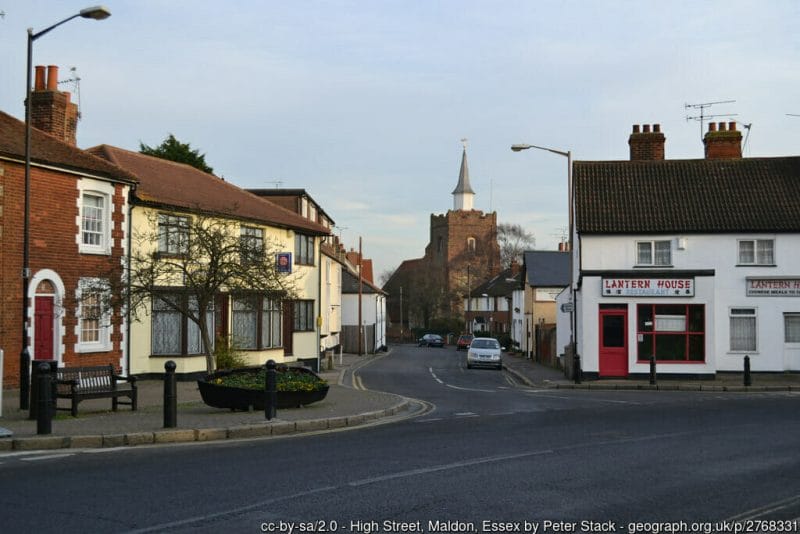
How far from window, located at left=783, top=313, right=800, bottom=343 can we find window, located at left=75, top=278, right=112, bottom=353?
937 inches

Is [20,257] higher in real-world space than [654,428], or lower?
higher

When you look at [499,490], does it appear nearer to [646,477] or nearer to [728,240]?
[646,477]

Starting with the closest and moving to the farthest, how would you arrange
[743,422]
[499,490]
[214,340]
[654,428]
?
[499,490] → [654,428] → [743,422] → [214,340]

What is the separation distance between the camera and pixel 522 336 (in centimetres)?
6512

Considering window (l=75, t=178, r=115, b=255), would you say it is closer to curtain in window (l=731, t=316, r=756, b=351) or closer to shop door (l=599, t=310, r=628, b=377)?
shop door (l=599, t=310, r=628, b=377)

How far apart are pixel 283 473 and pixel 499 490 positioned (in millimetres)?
2773

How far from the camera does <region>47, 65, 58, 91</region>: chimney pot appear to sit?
1086 inches

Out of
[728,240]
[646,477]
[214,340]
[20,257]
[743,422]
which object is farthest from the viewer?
[728,240]

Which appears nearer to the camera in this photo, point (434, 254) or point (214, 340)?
point (214, 340)

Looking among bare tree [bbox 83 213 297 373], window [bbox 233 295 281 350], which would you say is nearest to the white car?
window [bbox 233 295 281 350]

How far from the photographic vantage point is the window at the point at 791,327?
3158 cm

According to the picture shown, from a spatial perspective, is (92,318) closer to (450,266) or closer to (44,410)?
(44,410)

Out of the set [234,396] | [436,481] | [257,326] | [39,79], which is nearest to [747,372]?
[257,326]

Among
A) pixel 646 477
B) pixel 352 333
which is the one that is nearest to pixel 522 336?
pixel 352 333
